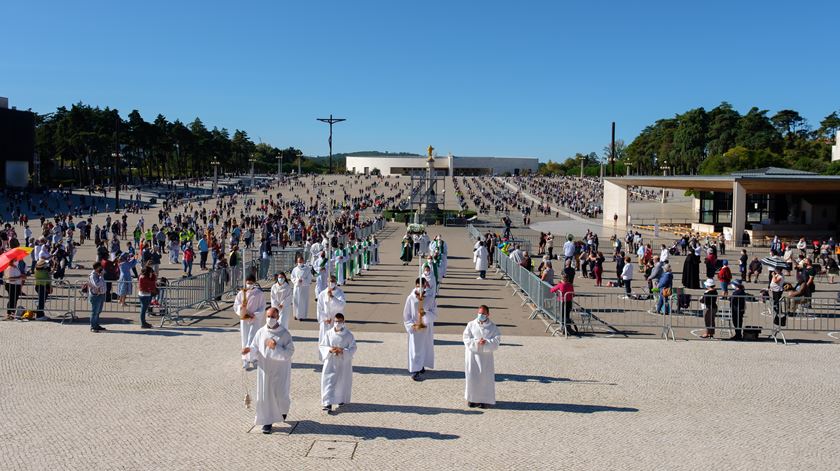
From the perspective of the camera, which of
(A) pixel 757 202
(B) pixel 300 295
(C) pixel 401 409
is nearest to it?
(C) pixel 401 409

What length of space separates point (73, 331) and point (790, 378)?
1265 centimetres

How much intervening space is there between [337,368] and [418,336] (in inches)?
77.2

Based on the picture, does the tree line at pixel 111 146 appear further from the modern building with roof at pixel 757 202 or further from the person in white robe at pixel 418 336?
the person in white robe at pixel 418 336

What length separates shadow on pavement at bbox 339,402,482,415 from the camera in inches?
379

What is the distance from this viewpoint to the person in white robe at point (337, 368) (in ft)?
31.3

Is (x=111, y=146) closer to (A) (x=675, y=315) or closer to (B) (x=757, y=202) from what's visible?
(B) (x=757, y=202)

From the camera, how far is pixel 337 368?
9594 millimetres

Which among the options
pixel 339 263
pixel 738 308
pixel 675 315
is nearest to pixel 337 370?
pixel 738 308

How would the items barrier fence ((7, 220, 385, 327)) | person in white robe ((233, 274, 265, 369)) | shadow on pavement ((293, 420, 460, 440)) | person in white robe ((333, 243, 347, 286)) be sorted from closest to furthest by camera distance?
shadow on pavement ((293, 420, 460, 440)) < person in white robe ((233, 274, 265, 369)) < barrier fence ((7, 220, 385, 327)) < person in white robe ((333, 243, 347, 286))

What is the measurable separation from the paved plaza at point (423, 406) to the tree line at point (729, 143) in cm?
7038

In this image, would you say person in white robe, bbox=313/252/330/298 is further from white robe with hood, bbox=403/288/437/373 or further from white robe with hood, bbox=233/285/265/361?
white robe with hood, bbox=403/288/437/373

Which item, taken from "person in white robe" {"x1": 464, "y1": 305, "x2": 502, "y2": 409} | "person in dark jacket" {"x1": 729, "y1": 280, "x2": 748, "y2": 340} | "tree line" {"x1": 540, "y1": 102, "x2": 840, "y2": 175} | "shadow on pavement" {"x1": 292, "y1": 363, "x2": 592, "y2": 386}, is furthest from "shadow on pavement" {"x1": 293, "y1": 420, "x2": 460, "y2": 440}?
"tree line" {"x1": 540, "y1": 102, "x2": 840, "y2": 175}

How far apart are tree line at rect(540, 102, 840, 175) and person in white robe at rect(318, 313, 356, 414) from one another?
74.4m

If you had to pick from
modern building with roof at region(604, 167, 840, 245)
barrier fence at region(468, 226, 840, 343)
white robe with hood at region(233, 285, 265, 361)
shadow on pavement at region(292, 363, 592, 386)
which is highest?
modern building with roof at region(604, 167, 840, 245)
